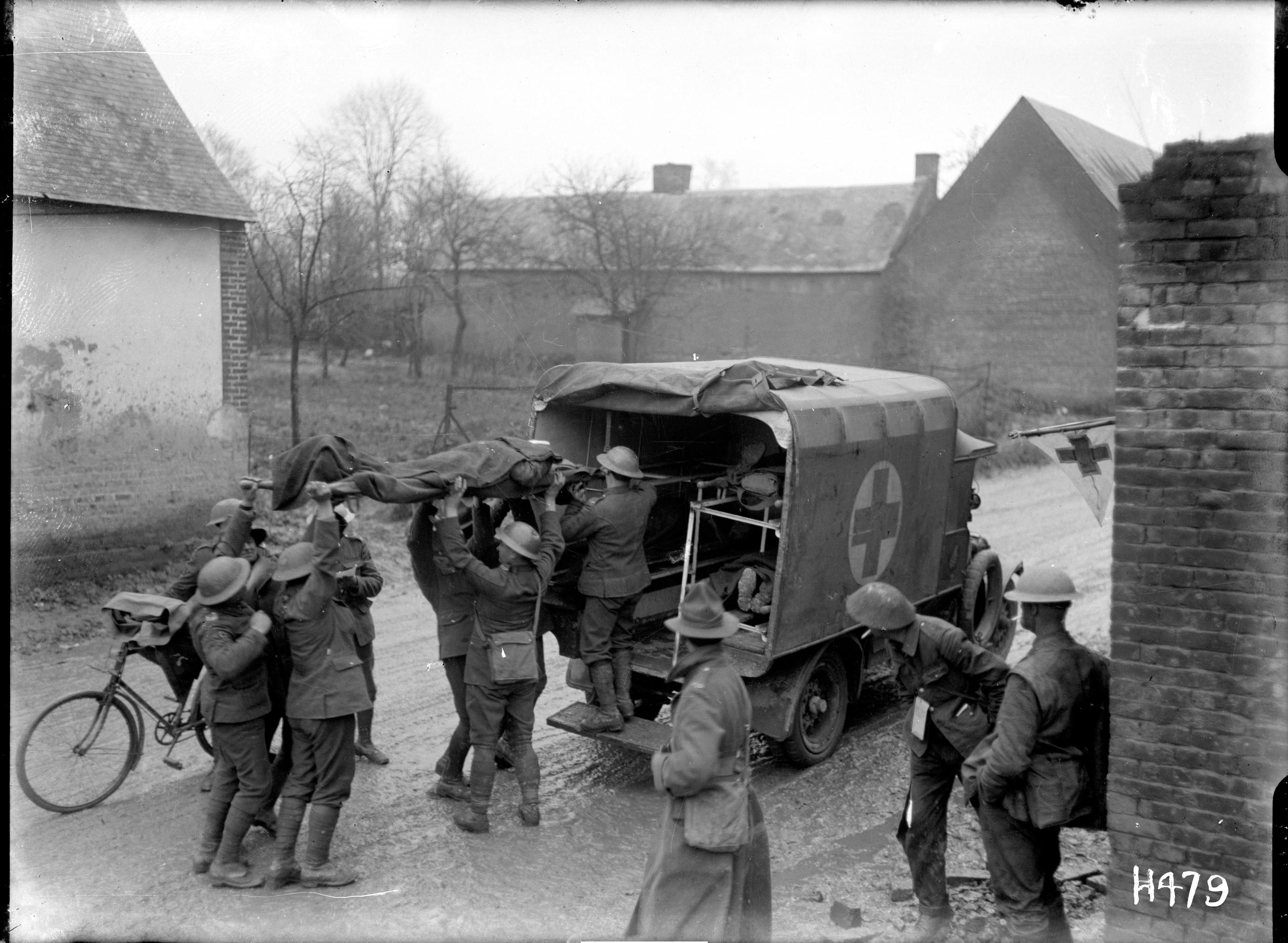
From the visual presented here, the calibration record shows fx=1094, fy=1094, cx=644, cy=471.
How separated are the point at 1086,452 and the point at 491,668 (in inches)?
164

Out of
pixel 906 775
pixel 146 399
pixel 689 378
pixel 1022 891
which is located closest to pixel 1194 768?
pixel 1022 891

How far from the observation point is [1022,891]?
5516mm

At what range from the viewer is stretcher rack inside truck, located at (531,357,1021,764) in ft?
25.1

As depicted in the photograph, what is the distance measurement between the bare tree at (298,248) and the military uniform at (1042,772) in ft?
42.1

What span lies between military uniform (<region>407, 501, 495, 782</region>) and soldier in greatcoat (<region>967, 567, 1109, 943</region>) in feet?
11.5

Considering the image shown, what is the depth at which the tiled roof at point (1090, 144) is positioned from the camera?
19156mm

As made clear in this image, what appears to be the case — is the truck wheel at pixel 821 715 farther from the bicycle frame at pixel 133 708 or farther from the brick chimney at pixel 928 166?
the brick chimney at pixel 928 166

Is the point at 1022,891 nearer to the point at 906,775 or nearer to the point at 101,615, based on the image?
the point at 906,775

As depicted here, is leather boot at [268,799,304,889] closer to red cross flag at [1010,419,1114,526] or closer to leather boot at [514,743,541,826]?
leather boot at [514,743,541,826]

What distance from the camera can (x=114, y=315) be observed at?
484 inches

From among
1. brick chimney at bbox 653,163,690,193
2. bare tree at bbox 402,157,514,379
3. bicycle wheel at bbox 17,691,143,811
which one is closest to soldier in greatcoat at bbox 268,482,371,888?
bicycle wheel at bbox 17,691,143,811

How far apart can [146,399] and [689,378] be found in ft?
25.4

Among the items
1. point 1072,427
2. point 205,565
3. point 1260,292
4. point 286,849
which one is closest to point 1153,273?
point 1260,292

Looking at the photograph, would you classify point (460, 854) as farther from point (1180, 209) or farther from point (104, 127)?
point (104, 127)
